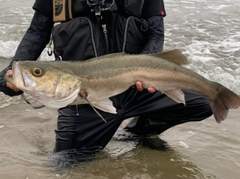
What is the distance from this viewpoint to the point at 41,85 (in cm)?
264

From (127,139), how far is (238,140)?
125 centimetres

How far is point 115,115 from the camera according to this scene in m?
3.78

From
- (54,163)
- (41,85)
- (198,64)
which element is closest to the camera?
(41,85)

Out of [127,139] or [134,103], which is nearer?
[134,103]

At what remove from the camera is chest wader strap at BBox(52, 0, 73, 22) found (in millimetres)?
3713

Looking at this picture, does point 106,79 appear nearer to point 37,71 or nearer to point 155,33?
point 37,71

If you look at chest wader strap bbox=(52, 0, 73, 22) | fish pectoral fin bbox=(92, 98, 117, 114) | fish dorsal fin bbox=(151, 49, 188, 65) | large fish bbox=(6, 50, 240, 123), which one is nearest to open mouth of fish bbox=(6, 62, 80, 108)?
large fish bbox=(6, 50, 240, 123)

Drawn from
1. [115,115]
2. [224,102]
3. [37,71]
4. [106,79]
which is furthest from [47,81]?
[224,102]

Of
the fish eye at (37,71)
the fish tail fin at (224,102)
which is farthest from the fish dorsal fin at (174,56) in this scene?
the fish eye at (37,71)

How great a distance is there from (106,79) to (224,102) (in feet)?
3.77

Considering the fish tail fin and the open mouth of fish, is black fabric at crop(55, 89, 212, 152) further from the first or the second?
the open mouth of fish

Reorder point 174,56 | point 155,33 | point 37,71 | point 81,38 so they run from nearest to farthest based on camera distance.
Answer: point 37,71, point 174,56, point 81,38, point 155,33

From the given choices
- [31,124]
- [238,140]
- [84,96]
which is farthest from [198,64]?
[84,96]

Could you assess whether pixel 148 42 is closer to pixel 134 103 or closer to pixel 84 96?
pixel 134 103
